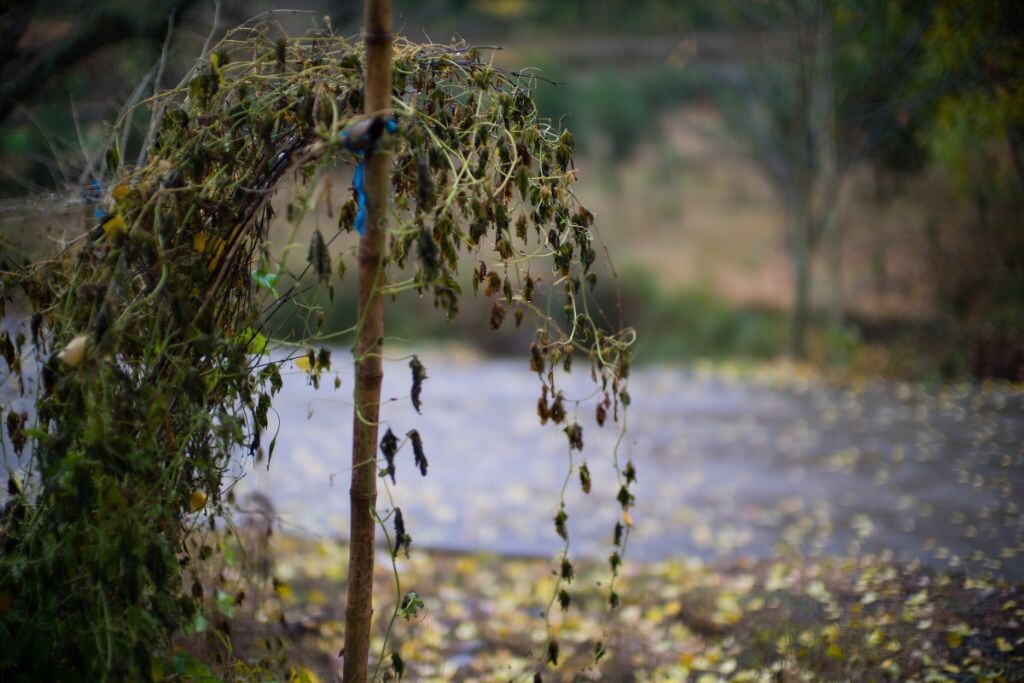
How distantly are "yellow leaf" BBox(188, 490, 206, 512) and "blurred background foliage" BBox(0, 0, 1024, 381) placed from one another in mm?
802

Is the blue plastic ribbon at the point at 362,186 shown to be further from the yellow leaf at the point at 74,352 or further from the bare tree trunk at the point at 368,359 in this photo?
the yellow leaf at the point at 74,352

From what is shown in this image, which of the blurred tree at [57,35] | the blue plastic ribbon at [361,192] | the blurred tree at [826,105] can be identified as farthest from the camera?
the blurred tree at [826,105]

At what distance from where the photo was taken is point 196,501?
241cm

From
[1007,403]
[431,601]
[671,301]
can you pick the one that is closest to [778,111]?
[671,301]

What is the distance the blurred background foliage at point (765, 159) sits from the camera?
4.74 m

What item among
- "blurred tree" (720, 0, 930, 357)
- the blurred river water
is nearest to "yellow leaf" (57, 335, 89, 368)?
the blurred river water

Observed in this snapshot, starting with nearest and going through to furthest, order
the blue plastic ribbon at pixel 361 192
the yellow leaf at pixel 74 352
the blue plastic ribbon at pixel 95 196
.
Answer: the yellow leaf at pixel 74 352, the blue plastic ribbon at pixel 361 192, the blue plastic ribbon at pixel 95 196

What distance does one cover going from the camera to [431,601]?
4816 millimetres

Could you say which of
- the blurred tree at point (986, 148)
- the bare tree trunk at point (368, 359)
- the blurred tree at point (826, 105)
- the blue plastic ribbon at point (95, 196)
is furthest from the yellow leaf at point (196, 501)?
the blurred tree at point (826, 105)

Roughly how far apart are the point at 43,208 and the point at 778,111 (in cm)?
1227

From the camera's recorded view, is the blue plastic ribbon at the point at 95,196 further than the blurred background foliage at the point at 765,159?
No

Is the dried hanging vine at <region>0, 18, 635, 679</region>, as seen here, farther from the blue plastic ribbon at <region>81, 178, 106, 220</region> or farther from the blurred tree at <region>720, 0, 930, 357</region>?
the blurred tree at <region>720, 0, 930, 357</region>

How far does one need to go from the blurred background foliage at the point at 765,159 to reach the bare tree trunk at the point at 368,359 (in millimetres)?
269

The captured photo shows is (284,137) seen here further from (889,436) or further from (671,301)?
(671,301)
